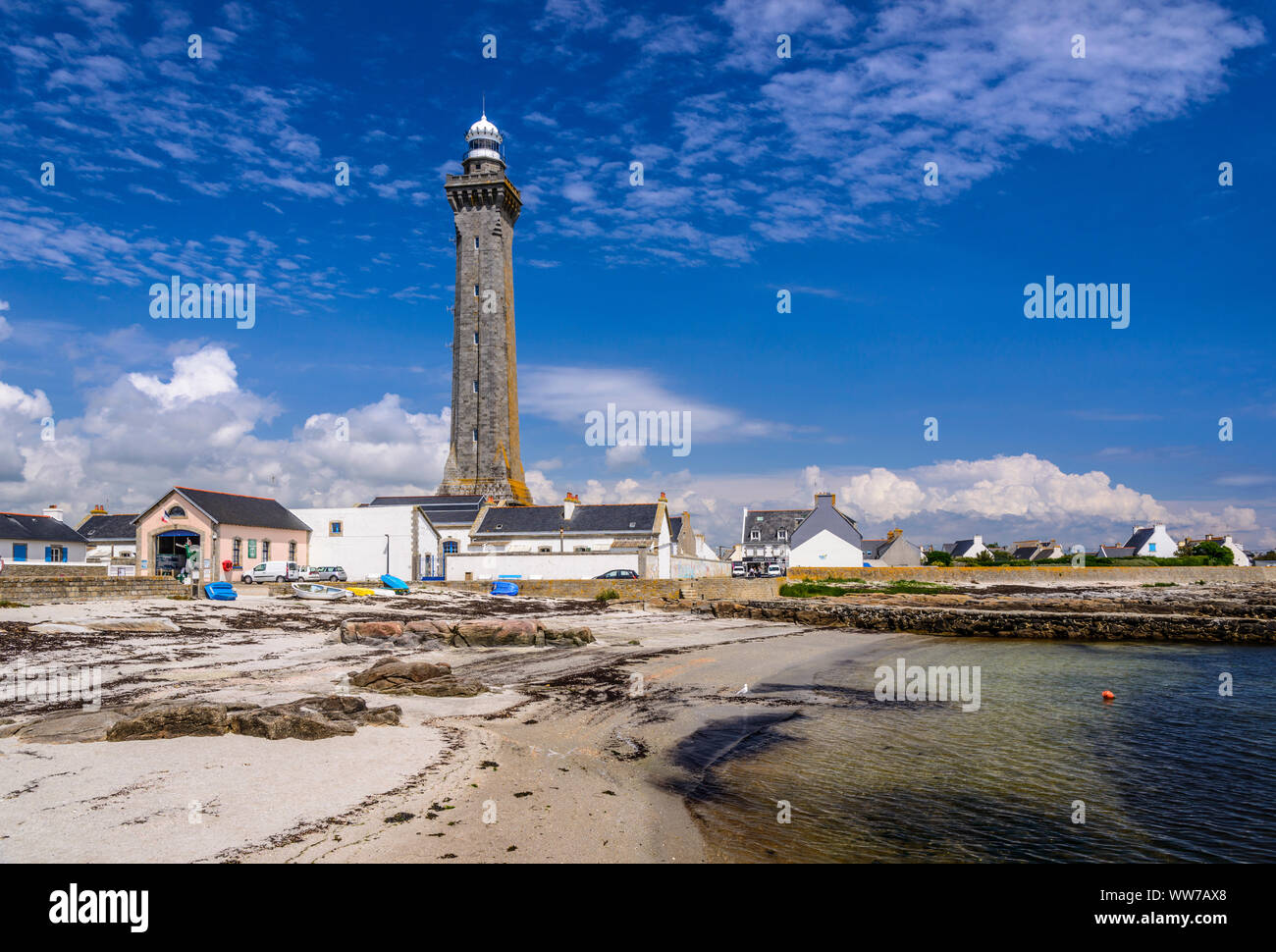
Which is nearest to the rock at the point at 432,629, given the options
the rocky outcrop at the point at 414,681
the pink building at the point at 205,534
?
the rocky outcrop at the point at 414,681

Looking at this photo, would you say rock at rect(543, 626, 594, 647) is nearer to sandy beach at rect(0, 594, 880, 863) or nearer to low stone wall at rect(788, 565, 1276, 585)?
sandy beach at rect(0, 594, 880, 863)

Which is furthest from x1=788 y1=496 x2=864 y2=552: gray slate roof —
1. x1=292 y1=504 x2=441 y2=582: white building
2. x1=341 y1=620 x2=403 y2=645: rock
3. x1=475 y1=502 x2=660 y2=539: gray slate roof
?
x1=341 y1=620 x2=403 y2=645: rock

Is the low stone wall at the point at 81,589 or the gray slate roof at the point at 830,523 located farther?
the gray slate roof at the point at 830,523

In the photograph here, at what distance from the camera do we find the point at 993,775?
1177 centimetres

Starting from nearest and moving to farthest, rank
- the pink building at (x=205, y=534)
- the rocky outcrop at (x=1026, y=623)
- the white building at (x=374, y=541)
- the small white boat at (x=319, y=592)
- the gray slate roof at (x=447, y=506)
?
the rocky outcrop at (x=1026, y=623)
the small white boat at (x=319, y=592)
the pink building at (x=205, y=534)
the white building at (x=374, y=541)
the gray slate roof at (x=447, y=506)

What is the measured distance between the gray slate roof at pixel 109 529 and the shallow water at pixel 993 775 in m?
60.1

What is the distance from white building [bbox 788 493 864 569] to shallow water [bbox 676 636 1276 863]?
54.1 meters

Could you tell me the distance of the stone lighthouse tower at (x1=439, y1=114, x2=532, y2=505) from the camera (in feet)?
241

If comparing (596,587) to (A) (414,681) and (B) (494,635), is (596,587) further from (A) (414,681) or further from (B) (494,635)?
(A) (414,681)

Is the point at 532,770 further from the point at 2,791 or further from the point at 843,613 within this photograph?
the point at 843,613

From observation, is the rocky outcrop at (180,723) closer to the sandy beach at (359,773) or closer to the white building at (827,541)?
the sandy beach at (359,773)

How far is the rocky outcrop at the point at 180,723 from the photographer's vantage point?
1036 cm

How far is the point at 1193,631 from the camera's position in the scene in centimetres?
3709
